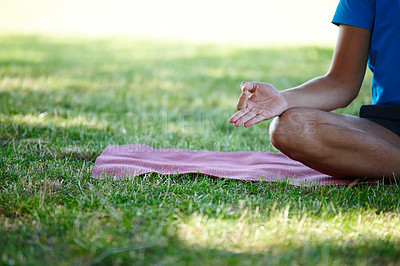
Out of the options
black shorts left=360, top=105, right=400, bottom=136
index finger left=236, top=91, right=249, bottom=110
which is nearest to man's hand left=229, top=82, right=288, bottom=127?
index finger left=236, top=91, right=249, bottom=110

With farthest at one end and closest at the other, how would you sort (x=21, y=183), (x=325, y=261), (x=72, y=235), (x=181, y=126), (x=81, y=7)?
(x=81, y=7) < (x=181, y=126) < (x=21, y=183) < (x=72, y=235) < (x=325, y=261)

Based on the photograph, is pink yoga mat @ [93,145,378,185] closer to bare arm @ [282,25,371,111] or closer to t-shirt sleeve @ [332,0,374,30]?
bare arm @ [282,25,371,111]

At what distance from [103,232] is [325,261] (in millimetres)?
773

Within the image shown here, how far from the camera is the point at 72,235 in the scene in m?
1.57

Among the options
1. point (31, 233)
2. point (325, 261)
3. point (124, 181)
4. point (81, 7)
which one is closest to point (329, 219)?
point (325, 261)

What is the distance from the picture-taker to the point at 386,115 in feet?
7.38

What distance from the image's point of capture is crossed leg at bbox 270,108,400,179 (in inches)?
83.5

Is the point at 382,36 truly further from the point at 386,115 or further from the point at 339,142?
the point at 339,142

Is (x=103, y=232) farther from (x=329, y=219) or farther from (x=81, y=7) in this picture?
(x=81, y=7)

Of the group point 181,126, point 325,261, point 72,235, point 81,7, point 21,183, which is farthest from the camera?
point 81,7

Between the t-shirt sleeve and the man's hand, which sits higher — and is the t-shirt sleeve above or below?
above

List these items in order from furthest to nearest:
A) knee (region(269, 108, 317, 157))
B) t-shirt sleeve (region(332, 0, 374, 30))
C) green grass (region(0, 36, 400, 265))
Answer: t-shirt sleeve (region(332, 0, 374, 30)) → knee (region(269, 108, 317, 157)) → green grass (region(0, 36, 400, 265))

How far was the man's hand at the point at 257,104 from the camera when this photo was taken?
2164 mm

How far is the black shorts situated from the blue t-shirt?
0.12 feet
